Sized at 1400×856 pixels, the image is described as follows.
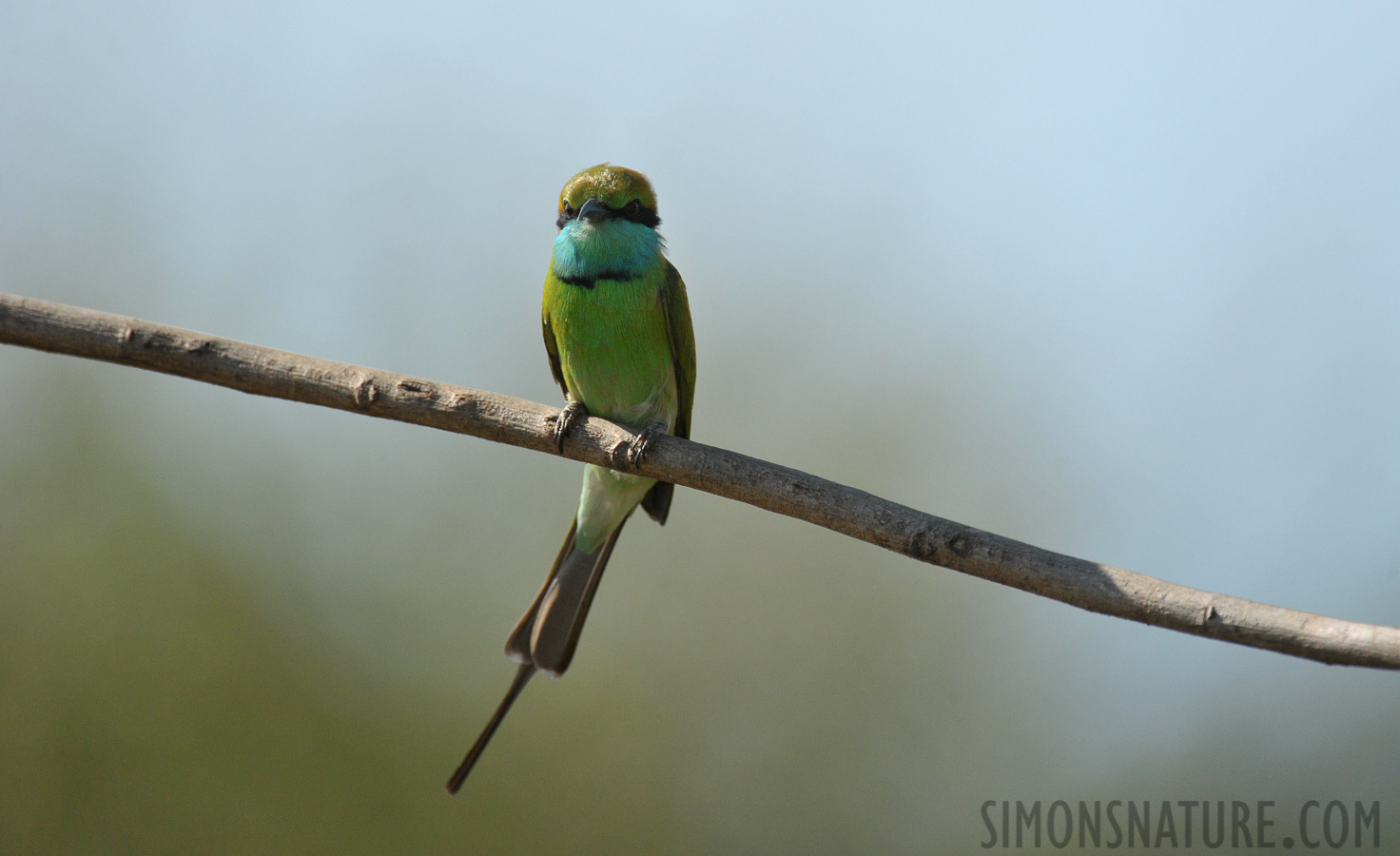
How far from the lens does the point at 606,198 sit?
3096 millimetres

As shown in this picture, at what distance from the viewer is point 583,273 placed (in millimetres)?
3064

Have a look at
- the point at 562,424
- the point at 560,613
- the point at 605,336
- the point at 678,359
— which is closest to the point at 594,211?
the point at 605,336

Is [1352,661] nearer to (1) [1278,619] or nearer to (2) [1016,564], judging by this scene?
(1) [1278,619]

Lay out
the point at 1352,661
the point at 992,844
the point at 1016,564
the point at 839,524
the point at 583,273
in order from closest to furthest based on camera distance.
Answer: the point at 1352,661 < the point at 1016,564 < the point at 839,524 < the point at 583,273 < the point at 992,844

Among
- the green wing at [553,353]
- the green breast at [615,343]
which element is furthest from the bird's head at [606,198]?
the green wing at [553,353]

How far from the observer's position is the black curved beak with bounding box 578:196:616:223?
3049mm

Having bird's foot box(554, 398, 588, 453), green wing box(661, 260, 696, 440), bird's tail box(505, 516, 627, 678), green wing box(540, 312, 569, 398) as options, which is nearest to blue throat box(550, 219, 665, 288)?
green wing box(661, 260, 696, 440)

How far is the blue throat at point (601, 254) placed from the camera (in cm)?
306

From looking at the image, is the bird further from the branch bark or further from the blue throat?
the branch bark

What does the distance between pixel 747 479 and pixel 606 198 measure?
4.66 ft

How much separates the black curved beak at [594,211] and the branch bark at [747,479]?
99 centimetres

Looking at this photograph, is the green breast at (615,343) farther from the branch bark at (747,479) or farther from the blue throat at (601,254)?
Result: the branch bark at (747,479)

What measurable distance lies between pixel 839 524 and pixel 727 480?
30cm

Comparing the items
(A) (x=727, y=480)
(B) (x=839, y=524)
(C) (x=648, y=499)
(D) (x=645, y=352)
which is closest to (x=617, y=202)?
(D) (x=645, y=352)
